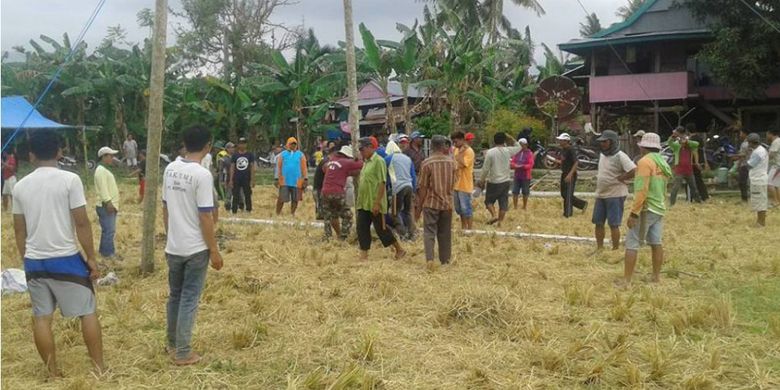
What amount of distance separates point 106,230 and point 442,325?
4.88m

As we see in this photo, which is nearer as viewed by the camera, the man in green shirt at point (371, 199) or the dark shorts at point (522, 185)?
the man in green shirt at point (371, 199)

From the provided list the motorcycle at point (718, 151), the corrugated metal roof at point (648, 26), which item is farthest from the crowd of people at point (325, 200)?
the corrugated metal roof at point (648, 26)

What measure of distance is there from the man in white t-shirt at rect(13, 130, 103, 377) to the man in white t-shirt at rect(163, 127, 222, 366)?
1.84ft

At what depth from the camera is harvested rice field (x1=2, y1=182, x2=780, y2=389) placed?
4.73 meters

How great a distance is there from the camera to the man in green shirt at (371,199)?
8.62 m

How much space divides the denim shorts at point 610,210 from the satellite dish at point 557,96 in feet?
53.4

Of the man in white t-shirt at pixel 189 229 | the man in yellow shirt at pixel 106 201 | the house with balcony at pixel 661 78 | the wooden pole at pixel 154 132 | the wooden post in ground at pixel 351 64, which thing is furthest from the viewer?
the house with balcony at pixel 661 78

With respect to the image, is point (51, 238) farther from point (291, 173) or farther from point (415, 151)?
point (291, 173)

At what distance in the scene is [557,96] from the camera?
2467 centimetres

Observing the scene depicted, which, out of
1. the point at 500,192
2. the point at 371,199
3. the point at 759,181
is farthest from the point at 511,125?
the point at 371,199

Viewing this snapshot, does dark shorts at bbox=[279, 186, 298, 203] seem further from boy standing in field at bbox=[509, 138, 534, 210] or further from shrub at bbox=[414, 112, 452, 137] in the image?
shrub at bbox=[414, 112, 452, 137]

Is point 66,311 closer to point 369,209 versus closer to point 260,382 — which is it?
point 260,382

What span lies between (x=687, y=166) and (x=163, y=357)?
1197 centimetres

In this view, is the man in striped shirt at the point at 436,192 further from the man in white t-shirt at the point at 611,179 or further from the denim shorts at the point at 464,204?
the denim shorts at the point at 464,204
